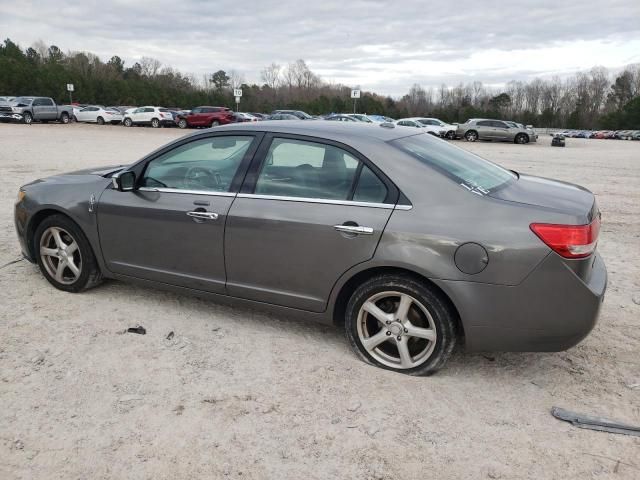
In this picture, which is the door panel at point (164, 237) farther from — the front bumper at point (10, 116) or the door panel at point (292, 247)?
the front bumper at point (10, 116)

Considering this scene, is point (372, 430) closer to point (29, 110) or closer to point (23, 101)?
point (29, 110)

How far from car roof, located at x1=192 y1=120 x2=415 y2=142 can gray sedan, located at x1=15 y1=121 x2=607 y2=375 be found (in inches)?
0.6

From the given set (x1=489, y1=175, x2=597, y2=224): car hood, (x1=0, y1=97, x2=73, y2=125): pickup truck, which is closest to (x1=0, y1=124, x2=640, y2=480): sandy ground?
(x1=489, y1=175, x2=597, y2=224): car hood

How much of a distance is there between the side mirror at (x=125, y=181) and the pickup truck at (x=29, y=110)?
117ft

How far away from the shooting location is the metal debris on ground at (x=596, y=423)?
278cm

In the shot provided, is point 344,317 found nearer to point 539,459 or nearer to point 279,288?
point 279,288

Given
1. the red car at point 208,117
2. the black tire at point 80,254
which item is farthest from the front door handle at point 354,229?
the red car at point 208,117

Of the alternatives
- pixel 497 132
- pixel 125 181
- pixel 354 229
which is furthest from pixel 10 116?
pixel 354 229

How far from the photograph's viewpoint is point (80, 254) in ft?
14.4

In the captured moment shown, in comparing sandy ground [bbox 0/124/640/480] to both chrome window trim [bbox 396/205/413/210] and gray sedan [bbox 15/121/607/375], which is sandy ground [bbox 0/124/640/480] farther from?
chrome window trim [bbox 396/205/413/210]

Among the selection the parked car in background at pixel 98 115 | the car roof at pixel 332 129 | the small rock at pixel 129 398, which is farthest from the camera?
the parked car in background at pixel 98 115

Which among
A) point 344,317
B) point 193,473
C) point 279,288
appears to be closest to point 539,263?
point 344,317

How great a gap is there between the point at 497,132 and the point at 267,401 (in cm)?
3412

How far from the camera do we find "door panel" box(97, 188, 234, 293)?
374 cm
